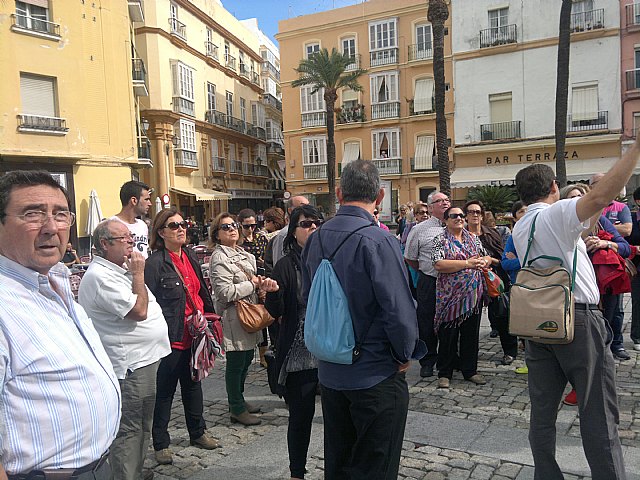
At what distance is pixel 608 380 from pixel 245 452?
279cm

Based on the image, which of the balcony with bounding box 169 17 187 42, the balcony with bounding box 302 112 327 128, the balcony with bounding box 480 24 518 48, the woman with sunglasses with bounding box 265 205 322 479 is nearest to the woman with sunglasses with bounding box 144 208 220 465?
the woman with sunglasses with bounding box 265 205 322 479

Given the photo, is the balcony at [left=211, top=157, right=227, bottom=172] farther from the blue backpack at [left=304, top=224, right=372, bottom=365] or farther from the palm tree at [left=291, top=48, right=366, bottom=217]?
the blue backpack at [left=304, top=224, right=372, bottom=365]

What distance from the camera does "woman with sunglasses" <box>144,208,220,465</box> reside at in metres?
4.11

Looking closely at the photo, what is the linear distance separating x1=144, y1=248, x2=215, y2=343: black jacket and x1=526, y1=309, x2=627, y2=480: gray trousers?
2.65 metres

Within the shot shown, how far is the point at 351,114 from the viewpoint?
34.6 m

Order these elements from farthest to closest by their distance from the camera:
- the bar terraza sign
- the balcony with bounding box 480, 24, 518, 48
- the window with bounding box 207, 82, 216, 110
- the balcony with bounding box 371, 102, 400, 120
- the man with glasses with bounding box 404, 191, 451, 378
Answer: the window with bounding box 207, 82, 216, 110 < the balcony with bounding box 371, 102, 400, 120 < the balcony with bounding box 480, 24, 518, 48 < the bar terraza sign < the man with glasses with bounding box 404, 191, 451, 378

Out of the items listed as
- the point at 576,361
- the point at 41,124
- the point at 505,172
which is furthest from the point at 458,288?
the point at 505,172

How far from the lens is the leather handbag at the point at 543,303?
Result: 116 inches

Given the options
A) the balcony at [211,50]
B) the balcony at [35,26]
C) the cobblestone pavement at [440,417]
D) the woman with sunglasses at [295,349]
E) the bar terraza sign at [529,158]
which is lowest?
the cobblestone pavement at [440,417]

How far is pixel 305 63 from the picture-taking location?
3083 cm

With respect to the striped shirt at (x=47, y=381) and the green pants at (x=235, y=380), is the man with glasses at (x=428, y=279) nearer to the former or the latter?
the green pants at (x=235, y=380)

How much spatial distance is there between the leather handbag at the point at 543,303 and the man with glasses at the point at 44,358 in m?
2.33

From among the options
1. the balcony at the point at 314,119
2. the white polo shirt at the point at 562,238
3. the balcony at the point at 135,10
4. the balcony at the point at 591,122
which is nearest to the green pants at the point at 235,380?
the white polo shirt at the point at 562,238

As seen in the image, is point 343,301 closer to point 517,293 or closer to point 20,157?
point 517,293
